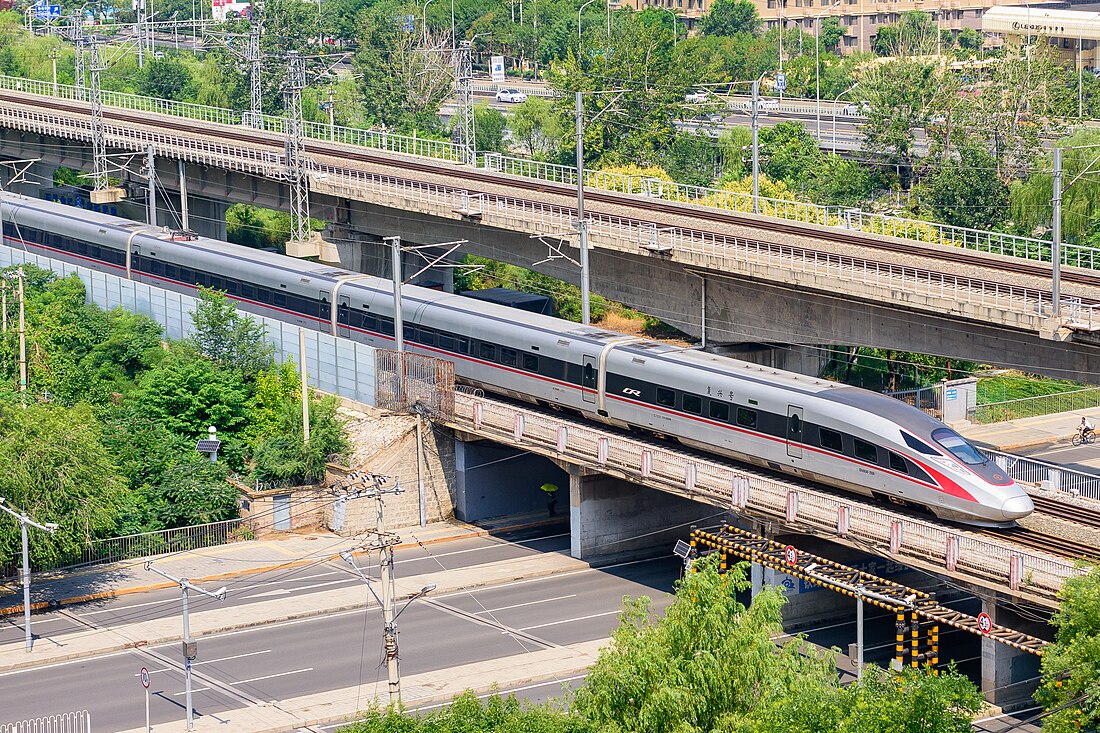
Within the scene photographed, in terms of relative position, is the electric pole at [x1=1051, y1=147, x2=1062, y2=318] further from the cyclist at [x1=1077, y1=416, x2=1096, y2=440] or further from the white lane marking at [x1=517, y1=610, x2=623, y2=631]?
the cyclist at [x1=1077, y1=416, x2=1096, y2=440]

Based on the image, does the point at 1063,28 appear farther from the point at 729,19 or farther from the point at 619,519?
the point at 619,519

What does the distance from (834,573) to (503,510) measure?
1817cm

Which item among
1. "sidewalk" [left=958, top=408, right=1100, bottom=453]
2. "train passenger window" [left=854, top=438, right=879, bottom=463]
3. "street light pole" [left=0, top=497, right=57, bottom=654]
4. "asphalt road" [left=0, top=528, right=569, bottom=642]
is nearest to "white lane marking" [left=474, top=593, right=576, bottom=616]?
"asphalt road" [left=0, top=528, right=569, bottom=642]

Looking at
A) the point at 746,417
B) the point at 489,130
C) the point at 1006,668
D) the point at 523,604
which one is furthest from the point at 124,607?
the point at 489,130

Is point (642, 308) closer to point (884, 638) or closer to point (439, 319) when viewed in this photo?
point (439, 319)

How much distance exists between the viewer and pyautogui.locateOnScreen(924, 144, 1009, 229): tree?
282 ft

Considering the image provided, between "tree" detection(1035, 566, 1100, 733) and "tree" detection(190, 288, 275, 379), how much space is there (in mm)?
36936

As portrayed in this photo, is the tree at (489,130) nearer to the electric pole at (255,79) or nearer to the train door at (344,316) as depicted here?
the electric pole at (255,79)

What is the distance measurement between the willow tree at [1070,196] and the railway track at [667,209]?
1791 centimetres

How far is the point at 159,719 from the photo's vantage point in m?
38.8

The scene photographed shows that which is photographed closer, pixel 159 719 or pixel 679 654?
Result: pixel 679 654

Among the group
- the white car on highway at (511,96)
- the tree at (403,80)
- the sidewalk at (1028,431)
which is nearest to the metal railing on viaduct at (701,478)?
the sidewalk at (1028,431)

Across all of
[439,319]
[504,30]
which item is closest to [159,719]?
[439,319]

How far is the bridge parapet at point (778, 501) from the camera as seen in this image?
3809cm
